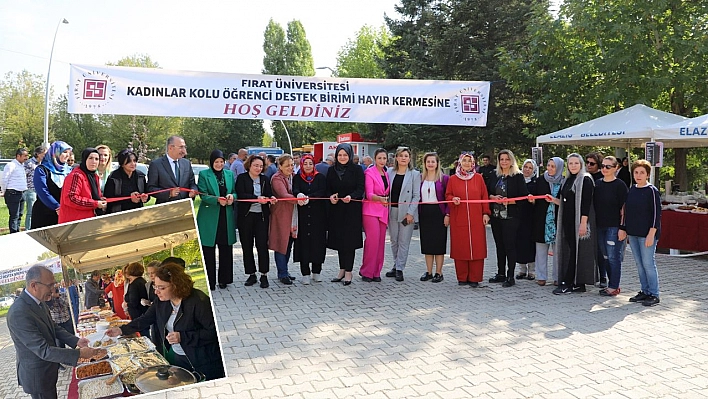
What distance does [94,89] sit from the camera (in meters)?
7.03

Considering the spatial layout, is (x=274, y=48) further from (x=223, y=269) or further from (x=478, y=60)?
(x=223, y=269)

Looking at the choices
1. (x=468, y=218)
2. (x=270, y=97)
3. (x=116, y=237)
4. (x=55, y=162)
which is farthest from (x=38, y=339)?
(x=270, y=97)

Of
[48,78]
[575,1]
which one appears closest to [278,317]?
[575,1]

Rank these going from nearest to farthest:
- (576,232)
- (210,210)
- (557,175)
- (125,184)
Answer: (125,184)
(576,232)
(210,210)
(557,175)

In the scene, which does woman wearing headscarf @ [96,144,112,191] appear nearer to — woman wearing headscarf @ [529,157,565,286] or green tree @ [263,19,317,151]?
woman wearing headscarf @ [529,157,565,286]

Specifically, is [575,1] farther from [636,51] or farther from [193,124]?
[193,124]

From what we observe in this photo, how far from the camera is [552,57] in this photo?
55.0ft

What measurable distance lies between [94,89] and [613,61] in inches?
535

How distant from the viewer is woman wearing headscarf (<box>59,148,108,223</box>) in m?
5.55

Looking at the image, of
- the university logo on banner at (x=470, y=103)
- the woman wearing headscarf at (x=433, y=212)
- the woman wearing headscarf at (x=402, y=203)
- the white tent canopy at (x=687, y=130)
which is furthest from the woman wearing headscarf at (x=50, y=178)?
the white tent canopy at (x=687, y=130)

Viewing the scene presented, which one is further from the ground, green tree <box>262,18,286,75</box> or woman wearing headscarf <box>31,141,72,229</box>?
green tree <box>262,18,286,75</box>

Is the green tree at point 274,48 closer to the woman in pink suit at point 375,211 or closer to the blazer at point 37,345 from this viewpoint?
the woman in pink suit at point 375,211

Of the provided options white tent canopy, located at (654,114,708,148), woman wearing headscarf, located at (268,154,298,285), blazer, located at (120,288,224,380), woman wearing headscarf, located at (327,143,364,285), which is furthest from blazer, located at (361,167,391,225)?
white tent canopy, located at (654,114,708,148)

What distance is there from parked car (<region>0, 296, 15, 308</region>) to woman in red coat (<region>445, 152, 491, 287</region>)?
6025 millimetres
